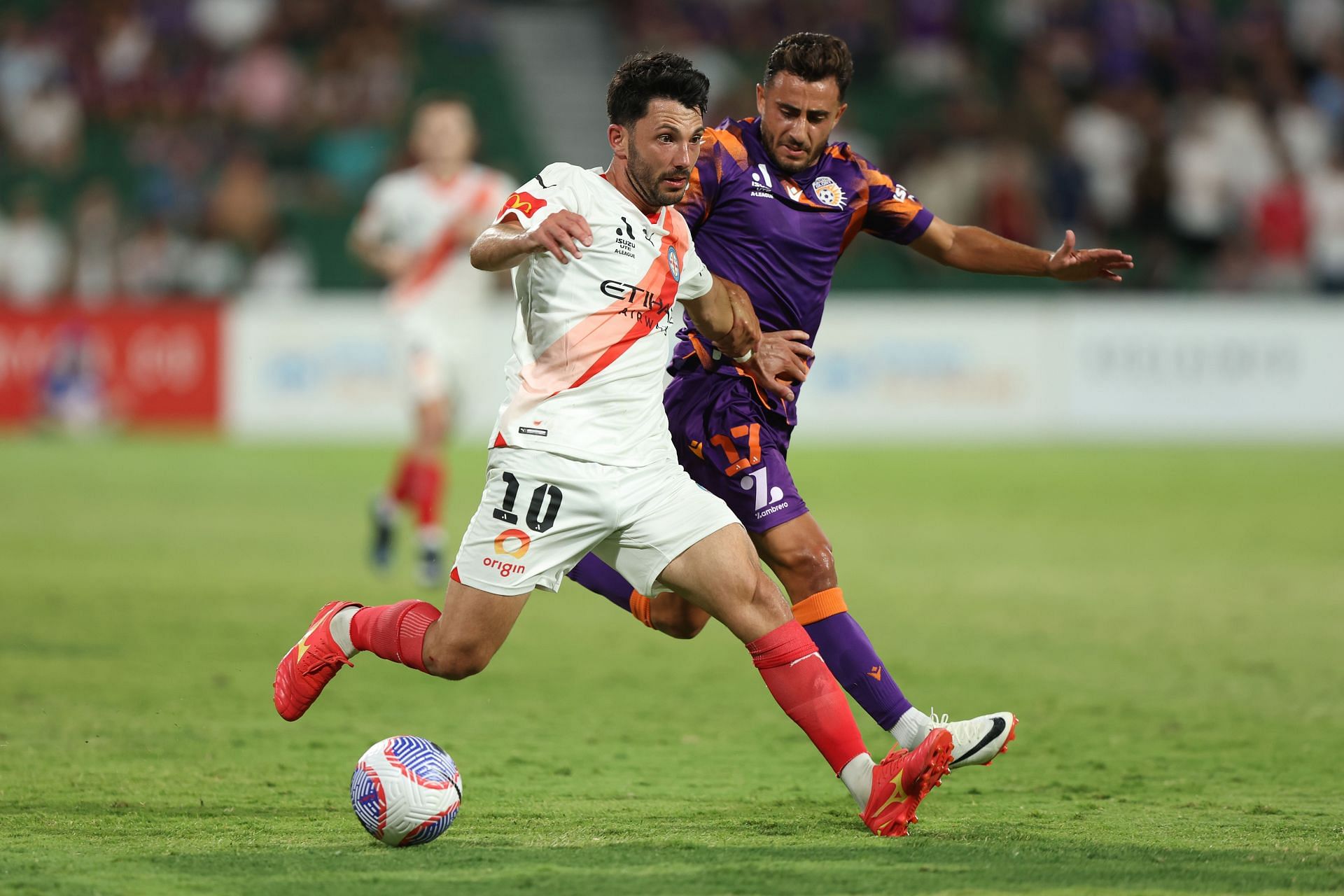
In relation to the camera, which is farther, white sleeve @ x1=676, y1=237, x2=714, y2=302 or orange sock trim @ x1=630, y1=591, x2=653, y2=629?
orange sock trim @ x1=630, y1=591, x2=653, y2=629

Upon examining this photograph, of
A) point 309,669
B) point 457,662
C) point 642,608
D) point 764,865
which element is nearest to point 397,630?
point 457,662

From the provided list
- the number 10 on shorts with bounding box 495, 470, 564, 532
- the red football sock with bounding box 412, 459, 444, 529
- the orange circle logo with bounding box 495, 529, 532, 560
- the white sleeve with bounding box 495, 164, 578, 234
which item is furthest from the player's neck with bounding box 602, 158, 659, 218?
the red football sock with bounding box 412, 459, 444, 529

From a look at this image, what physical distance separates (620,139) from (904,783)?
6.64 feet

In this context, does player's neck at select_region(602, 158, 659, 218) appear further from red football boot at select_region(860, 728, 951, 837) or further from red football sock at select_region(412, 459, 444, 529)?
red football sock at select_region(412, 459, 444, 529)

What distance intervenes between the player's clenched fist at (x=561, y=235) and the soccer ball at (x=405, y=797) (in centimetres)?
147

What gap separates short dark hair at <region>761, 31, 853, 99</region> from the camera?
19.0 ft

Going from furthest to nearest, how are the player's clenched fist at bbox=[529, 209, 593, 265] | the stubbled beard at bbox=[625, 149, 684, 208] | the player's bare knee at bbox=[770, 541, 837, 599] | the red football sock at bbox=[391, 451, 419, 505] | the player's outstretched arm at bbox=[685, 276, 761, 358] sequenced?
the red football sock at bbox=[391, 451, 419, 505], the player's bare knee at bbox=[770, 541, 837, 599], the player's outstretched arm at bbox=[685, 276, 761, 358], the stubbled beard at bbox=[625, 149, 684, 208], the player's clenched fist at bbox=[529, 209, 593, 265]

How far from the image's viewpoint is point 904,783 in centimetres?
501

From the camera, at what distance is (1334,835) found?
16.3ft

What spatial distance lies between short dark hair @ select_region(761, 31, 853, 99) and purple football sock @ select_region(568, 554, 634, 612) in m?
1.81

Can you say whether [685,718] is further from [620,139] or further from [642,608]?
[620,139]

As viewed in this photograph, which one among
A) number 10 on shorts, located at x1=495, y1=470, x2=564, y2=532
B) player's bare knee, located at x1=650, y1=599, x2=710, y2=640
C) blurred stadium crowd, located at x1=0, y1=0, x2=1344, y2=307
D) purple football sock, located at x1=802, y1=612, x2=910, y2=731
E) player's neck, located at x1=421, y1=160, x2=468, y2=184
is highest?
blurred stadium crowd, located at x1=0, y1=0, x2=1344, y2=307

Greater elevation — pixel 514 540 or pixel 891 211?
pixel 891 211

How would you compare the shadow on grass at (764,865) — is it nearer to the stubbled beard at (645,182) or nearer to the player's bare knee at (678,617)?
the player's bare knee at (678,617)
